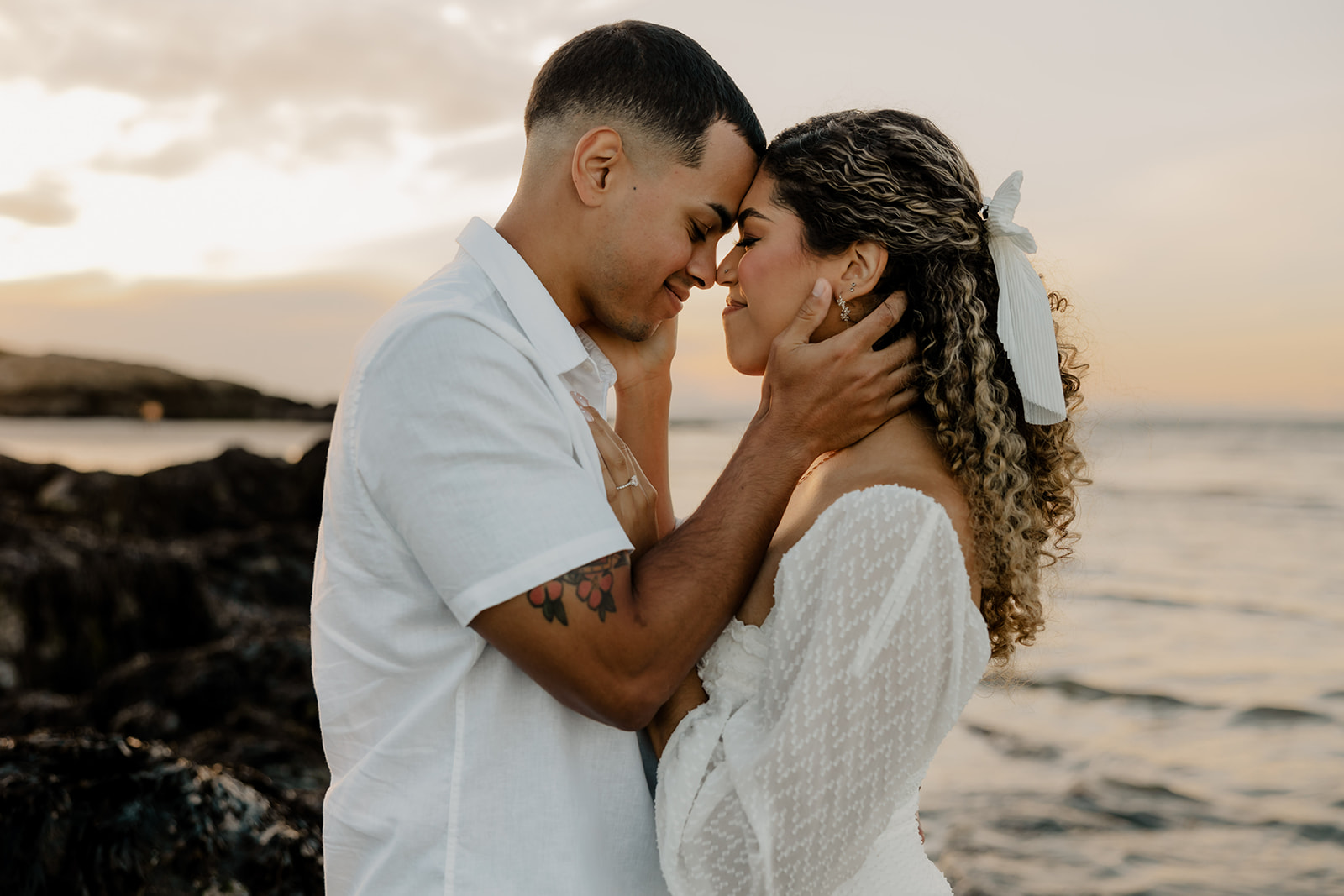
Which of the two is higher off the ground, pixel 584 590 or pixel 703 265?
pixel 703 265

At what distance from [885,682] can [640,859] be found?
611mm

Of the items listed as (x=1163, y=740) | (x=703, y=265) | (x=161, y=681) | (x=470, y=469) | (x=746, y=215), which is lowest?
(x=1163, y=740)

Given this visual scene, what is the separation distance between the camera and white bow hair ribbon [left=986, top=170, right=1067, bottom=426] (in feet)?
7.11

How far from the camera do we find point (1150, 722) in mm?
7906

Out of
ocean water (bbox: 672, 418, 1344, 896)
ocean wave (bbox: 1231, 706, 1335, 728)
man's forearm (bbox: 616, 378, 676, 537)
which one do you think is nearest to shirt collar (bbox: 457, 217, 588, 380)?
man's forearm (bbox: 616, 378, 676, 537)

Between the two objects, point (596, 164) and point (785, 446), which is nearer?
point (785, 446)

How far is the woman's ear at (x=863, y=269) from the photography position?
2277 mm

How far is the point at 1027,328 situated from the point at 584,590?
121cm

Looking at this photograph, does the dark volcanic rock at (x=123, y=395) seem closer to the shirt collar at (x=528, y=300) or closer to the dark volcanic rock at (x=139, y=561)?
the dark volcanic rock at (x=139, y=561)

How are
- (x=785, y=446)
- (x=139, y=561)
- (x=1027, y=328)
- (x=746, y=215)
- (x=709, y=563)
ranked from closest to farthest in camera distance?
(x=709, y=563)
(x=785, y=446)
(x=1027, y=328)
(x=746, y=215)
(x=139, y=561)

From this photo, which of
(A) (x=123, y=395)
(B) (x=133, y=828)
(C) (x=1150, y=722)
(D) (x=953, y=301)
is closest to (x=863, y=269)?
(D) (x=953, y=301)

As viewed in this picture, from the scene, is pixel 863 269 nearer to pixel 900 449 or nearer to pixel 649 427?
pixel 900 449

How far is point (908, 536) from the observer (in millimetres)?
1888

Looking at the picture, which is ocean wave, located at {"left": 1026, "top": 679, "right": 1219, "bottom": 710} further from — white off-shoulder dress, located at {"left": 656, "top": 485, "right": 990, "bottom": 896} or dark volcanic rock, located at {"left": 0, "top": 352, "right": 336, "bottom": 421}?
dark volcanic rock, located at {"left": 0, "top": 352, "right": 336, "bottom": 421}
